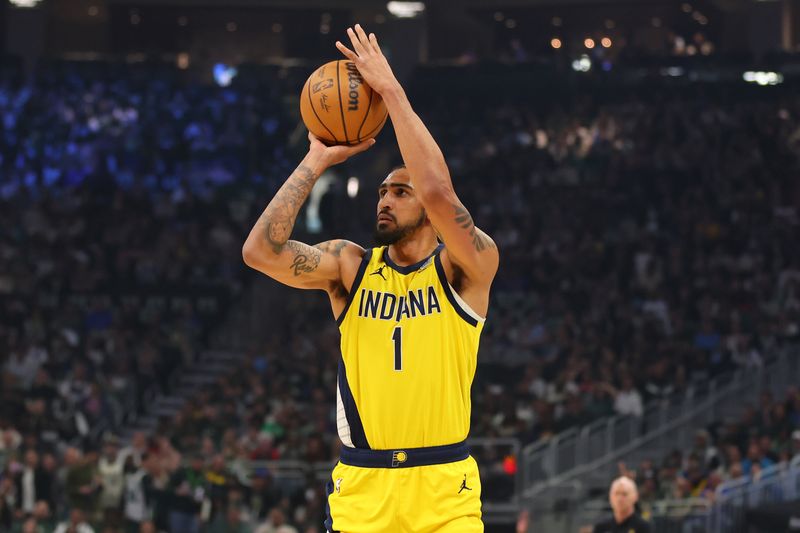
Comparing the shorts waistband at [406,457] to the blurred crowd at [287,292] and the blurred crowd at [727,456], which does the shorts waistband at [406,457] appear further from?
the blurred crowd at [727,456]

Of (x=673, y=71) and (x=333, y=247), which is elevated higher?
(x=673, y=71)

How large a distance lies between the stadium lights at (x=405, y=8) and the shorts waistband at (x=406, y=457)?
75.8ft

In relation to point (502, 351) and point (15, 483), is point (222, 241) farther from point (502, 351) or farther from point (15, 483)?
point (15, 483)

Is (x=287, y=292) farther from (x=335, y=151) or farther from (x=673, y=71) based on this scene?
(x=335, y=151)

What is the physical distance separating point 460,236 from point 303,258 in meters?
0.62

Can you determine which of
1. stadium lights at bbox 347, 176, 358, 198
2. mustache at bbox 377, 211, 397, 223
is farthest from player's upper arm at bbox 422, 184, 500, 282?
stadium lights at bbox 347, 176, 358, 198

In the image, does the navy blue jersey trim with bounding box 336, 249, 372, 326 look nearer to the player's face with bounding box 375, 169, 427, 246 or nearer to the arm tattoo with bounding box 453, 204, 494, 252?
the player's face with bounding box 375, 169, 427, 246

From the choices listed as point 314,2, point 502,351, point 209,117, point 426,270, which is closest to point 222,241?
point 209,117

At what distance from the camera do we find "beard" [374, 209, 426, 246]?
16.0ft

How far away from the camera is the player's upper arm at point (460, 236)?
4.59 m

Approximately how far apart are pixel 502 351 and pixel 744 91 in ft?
30.5

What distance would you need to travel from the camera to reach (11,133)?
2609 cm

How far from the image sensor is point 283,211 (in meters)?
4.79

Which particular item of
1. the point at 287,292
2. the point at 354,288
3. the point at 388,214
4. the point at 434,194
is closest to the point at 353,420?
the point at 354,288
